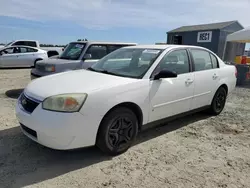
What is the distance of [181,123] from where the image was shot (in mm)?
4676

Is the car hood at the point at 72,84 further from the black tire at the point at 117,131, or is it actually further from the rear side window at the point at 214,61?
the rear side window at the point at 214,61

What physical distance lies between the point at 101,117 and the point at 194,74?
217 centimetres

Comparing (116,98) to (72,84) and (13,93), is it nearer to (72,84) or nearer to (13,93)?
(72,84)

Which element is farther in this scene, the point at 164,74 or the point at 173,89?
the point at 173,89

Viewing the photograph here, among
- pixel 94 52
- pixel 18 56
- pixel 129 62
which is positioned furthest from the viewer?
pixel 18 56

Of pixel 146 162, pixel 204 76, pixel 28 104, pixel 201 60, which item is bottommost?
pixel 146 162

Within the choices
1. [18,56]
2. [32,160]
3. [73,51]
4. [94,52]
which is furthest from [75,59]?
[18,56]

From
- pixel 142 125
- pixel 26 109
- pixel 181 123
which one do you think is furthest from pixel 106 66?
→ pixel 181 123

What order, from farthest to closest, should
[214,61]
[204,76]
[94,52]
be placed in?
[94,52] < [214,61] < [204,76]

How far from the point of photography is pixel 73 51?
726cm

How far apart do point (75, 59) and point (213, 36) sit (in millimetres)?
18233

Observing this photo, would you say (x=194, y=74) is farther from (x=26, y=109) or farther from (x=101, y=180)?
(x=26, y=109)

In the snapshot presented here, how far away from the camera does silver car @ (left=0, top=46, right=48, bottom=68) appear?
42.9 ft

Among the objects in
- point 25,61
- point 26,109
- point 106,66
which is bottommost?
point 25,61
